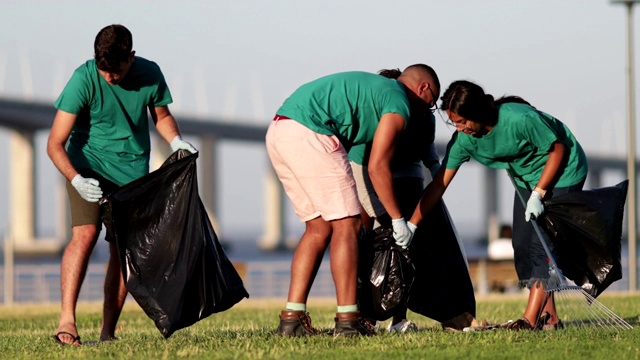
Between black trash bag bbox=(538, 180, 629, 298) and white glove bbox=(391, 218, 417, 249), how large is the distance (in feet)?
2.81

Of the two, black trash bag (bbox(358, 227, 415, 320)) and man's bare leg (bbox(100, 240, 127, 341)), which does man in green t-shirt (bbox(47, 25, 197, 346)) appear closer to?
man's bare leg (bbox(100, 240, 127, 341))

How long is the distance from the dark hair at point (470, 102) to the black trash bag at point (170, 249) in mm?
1368

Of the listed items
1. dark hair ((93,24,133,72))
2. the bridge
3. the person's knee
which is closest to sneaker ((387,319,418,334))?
the person's knee

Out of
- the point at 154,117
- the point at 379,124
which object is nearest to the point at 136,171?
the point at 154,117

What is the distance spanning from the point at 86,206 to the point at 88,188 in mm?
166

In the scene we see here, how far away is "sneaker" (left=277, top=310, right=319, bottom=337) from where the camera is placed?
20.0ft

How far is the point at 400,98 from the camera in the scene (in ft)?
20.0

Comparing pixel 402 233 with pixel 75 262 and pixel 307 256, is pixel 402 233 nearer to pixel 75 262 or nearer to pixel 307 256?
pixel 307 256

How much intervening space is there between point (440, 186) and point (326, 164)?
3.01 feet

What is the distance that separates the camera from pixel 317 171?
19.9 ft

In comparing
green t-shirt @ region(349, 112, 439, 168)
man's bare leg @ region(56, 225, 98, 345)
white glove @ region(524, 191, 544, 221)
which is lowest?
man's bare leg @ region(56, 225, 98, 345)

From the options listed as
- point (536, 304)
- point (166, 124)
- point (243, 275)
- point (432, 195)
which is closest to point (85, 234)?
point (166, 124)

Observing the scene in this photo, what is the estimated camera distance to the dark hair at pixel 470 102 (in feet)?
20.9

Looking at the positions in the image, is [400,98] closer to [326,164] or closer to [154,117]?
[326,164]
